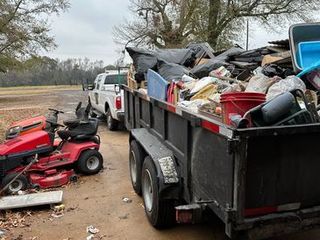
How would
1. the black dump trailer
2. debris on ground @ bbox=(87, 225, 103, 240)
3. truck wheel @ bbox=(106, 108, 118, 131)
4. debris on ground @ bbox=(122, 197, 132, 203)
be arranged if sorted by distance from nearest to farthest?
the black dump trailer → debris on ground @ bbox=(87, 225, 103, 240) → debris on ground @ bbox=(122, 197, 132, 203) → truck wheel @ bbox=(106, 108, 118, 131)

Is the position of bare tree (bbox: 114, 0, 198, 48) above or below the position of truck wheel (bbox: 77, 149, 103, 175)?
above

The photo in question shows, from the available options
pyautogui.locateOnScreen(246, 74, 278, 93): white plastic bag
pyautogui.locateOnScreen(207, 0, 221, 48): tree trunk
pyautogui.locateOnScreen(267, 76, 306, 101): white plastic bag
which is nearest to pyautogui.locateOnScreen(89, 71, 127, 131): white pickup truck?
pyautogui.locateOnScreen(246, 74, 278, 93): white plastic bag

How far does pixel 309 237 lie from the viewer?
391 cm

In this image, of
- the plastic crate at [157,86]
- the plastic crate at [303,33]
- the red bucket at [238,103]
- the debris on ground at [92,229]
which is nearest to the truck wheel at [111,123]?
the plastic crate at [157,86]

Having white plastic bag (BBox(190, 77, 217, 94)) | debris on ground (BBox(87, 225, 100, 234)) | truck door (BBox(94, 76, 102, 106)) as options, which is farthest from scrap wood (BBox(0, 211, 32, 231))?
truck door (BBox(94, 76, 102, 106))

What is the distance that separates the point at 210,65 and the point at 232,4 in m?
16.8

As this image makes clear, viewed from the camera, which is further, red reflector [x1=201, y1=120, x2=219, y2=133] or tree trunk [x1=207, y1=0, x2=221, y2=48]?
tree trunk [x1=207, y1=0, x2=221, y2=48]

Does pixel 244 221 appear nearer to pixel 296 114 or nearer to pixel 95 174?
pixel 296 114

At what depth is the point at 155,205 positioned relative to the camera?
3.98 m

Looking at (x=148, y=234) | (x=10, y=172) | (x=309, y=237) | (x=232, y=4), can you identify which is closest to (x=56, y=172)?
(x=10, y=172)

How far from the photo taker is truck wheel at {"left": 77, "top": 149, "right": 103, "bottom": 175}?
254 inches

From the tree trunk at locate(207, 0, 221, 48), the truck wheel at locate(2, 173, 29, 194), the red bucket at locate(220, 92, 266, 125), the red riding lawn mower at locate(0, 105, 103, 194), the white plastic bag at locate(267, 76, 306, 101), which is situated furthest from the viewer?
the tree trunk at locate(207, 0, 221, 48)

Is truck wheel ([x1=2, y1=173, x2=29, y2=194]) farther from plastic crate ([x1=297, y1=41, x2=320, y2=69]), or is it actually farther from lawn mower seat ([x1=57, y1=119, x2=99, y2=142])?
plastic crate ([x1=297, y1=41, x2=320, y2=69])

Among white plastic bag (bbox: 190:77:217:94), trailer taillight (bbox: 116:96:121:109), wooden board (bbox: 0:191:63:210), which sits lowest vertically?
wooden board (bbox: 0:191:63:210)
